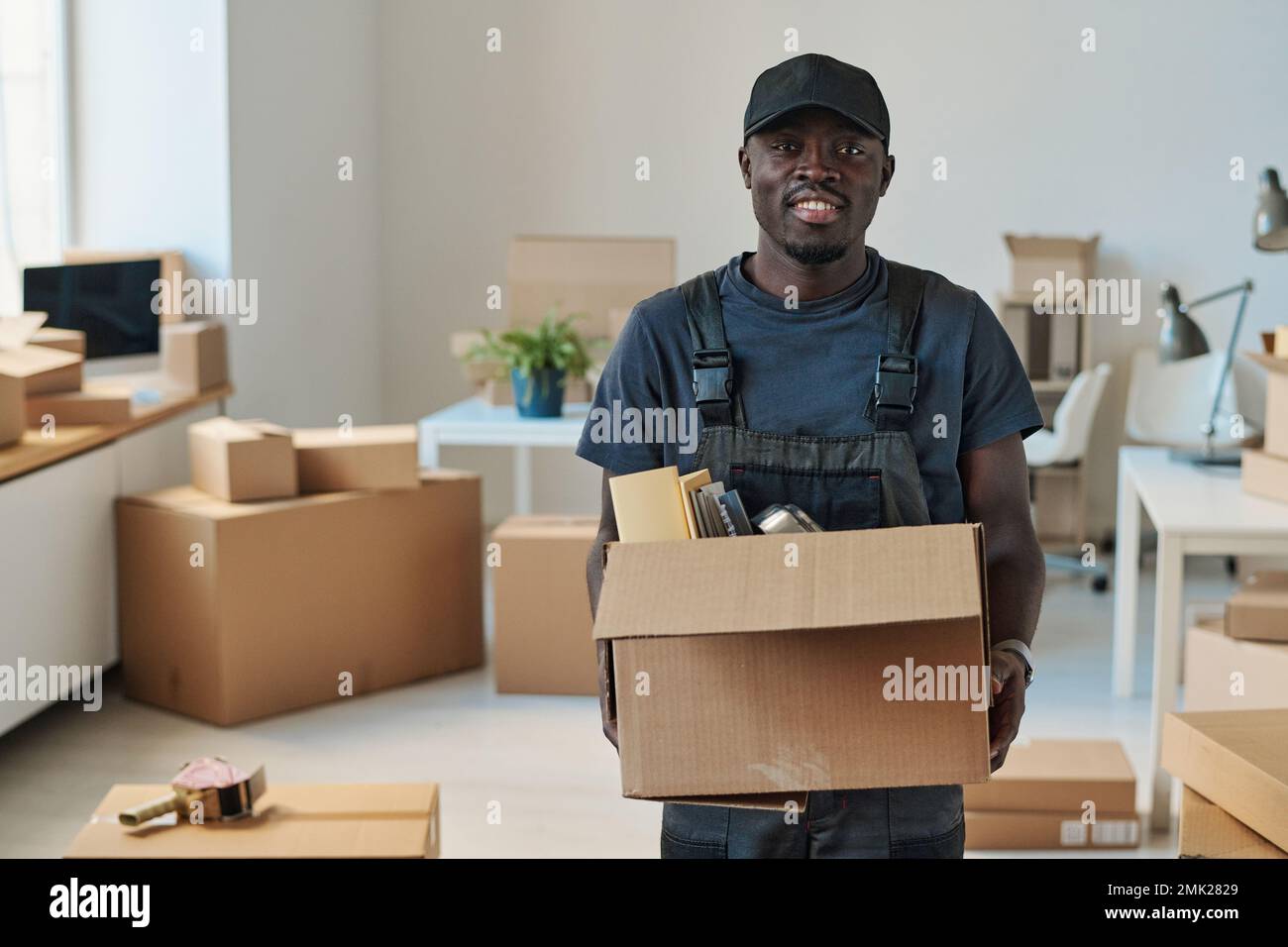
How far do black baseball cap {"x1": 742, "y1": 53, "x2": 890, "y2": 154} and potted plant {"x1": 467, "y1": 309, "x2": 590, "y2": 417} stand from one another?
114 inches

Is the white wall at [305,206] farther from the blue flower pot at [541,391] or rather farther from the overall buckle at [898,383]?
the overall buckle at [898,383]

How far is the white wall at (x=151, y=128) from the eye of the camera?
4645 millimetres

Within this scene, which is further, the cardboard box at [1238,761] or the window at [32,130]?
the window at [32,130]

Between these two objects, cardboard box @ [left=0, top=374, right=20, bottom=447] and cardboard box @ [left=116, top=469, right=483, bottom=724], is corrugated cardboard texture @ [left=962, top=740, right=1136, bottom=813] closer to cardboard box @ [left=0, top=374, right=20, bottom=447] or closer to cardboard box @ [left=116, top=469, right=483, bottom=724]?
cardboard box @ [left=116, top=469, right=483, bottom=724]

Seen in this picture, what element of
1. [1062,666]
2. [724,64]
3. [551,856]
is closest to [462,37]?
[724,64]

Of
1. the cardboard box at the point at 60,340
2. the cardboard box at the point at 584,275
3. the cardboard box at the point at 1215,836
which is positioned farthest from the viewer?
the cardboard box at the point at 584,275

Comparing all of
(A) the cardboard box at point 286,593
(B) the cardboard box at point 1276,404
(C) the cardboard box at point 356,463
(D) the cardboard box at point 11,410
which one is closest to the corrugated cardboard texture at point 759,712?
(B) the cardboard box at point 1276,404

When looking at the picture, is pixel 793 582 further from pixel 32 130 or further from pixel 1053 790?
pixel 32 130

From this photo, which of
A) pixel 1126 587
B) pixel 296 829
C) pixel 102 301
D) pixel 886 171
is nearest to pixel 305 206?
pixel 102 301

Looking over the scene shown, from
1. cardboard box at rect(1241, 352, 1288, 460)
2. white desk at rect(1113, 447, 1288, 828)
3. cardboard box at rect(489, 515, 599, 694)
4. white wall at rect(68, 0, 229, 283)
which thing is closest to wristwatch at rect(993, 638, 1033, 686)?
white desk at rect(1113, 447, 1288, 828)

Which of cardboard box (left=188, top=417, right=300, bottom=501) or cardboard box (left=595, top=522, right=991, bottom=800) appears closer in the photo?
cardboard box (left=595, top=522, right=991, bottom=800)

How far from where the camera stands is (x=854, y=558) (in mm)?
1311

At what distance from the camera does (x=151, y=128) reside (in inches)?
185

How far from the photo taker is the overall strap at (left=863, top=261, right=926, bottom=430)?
1.47 metres
